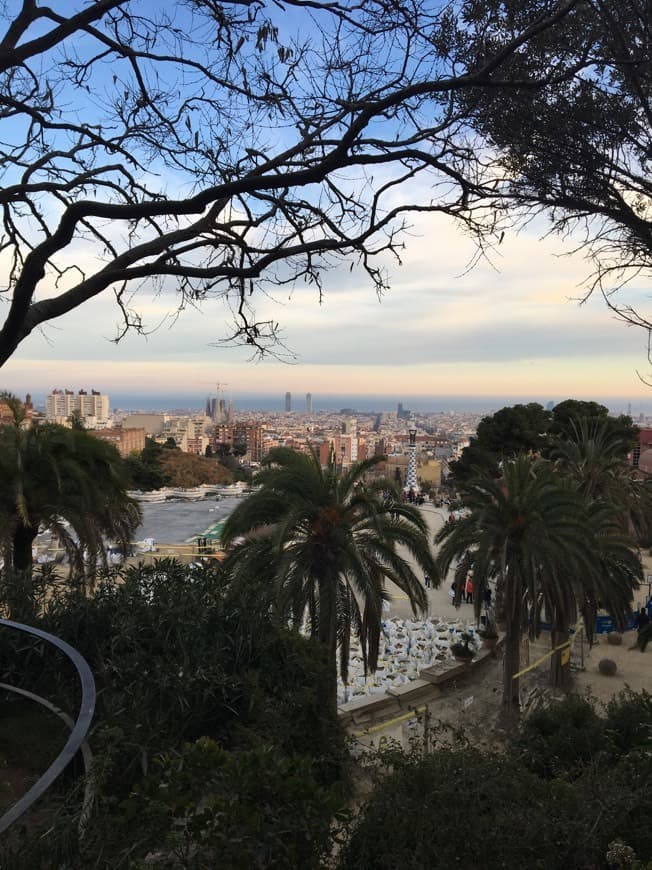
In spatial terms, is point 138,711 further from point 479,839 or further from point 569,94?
point 569,94

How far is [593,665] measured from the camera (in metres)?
12.7

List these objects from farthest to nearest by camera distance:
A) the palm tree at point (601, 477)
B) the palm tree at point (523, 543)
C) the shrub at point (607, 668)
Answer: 1. the palm tree at point (601, 477)
2. the shrub at point (607, 668)
3. the palm tree at point (523, 543)

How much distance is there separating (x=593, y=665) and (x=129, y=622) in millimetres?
11135

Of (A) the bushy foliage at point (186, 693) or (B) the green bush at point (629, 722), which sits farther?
(B) the green bush at point (629, 722)

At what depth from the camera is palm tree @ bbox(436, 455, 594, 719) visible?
30.2ft

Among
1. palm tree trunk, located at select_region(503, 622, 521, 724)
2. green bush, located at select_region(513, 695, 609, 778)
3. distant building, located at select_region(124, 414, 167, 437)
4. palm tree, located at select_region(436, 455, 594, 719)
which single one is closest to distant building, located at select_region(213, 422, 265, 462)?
distant building, located at select_region(124, 414, 167, 437)

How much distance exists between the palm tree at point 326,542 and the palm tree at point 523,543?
1570 mm

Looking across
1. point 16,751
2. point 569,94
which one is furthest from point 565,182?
point 16,751

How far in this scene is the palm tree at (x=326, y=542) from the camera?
7.82 meters

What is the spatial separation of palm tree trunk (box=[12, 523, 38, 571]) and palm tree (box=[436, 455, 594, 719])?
649cm

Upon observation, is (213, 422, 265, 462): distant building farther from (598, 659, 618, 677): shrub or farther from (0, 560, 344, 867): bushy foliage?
(0, 560, 344, 867): bushy foliage

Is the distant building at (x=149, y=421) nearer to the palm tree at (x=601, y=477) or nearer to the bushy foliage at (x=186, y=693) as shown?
the palm tree at (x=601, y=477)

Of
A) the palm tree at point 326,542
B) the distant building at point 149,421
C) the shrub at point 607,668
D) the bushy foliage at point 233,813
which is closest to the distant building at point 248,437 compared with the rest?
the distant building at point 149,421

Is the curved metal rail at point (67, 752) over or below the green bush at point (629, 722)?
over
